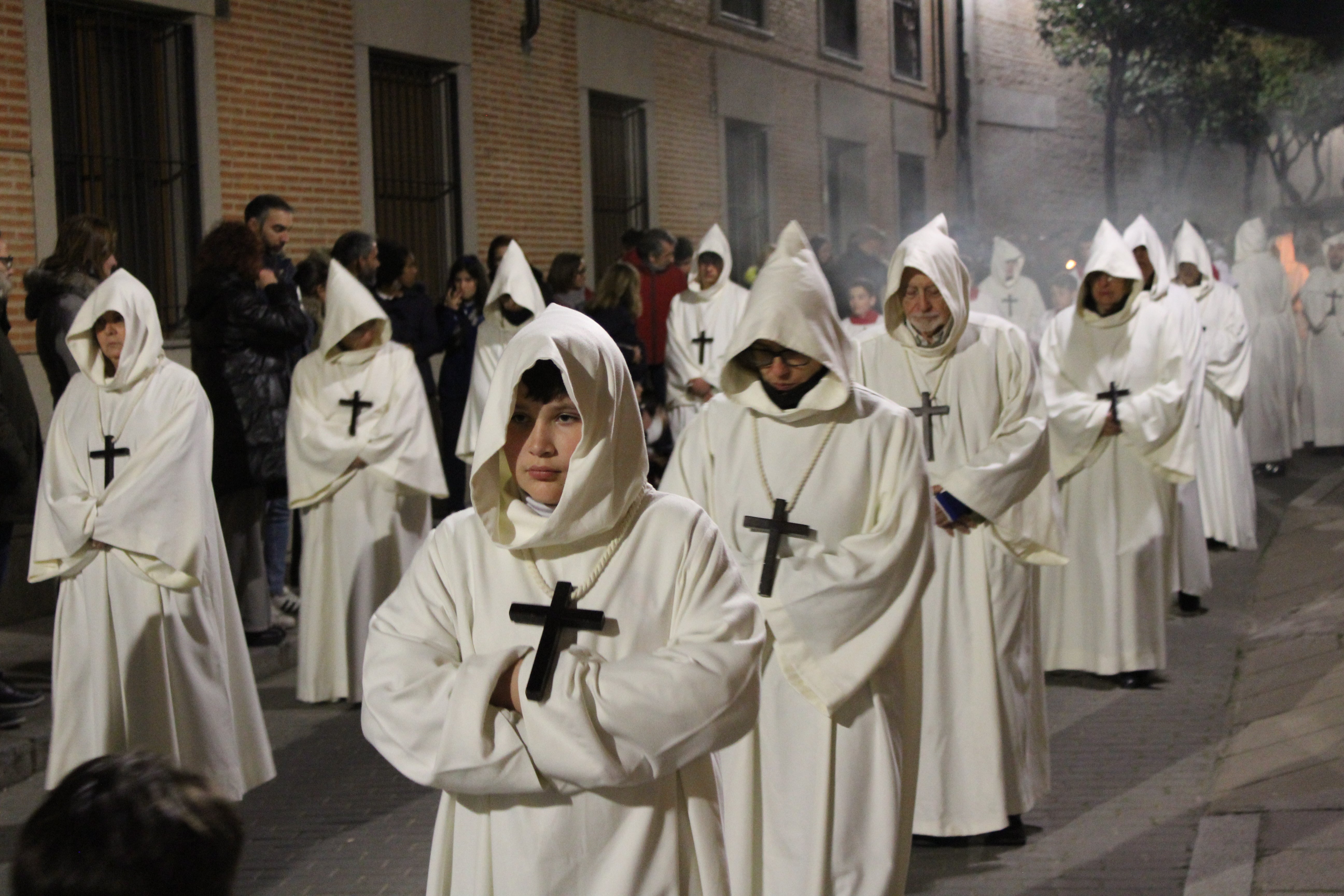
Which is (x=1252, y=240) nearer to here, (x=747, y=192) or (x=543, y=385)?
(x=747, y=192)

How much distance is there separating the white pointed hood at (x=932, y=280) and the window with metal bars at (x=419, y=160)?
25.7ft

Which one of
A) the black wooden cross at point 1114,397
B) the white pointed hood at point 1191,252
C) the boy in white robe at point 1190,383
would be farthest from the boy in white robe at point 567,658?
the white pointed hood at point 1191,252

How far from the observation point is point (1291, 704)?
7418mm

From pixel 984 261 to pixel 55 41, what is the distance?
13.1 meters

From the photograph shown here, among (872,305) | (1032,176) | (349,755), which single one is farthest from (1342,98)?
(349,755)

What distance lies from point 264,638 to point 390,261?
2652mm

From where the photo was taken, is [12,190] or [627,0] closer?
[12,190]

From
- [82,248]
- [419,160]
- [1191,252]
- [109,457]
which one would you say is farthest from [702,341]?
[109,457]

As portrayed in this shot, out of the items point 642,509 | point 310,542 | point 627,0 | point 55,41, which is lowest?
point 310,542

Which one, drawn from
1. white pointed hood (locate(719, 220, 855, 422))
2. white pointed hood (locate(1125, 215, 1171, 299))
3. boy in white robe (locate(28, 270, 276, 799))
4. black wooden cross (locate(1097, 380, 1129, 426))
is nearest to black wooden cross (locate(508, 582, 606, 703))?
white pointed hood (locate(719, 220, 855, 422))

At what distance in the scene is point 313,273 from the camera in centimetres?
1024

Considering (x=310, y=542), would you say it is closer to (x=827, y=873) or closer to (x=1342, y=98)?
(x=827, y=873)

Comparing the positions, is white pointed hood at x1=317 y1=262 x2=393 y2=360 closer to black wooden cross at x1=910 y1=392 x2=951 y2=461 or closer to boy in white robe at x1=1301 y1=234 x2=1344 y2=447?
black wooden cross at x1=910 y1=392 x2=951 y2=461

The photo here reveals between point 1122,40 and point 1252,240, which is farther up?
point 1122,40
